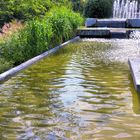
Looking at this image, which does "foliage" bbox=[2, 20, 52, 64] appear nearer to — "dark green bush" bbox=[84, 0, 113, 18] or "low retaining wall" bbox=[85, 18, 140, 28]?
"low retaining wall" bbox=[85, 18, 140, 28]

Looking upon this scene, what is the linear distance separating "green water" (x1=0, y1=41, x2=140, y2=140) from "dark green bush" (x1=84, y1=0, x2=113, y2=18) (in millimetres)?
17715

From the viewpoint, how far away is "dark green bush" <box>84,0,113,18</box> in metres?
27.4

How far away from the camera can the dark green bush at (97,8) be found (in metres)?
27.4

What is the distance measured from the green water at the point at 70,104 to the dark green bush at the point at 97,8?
17.7 meters

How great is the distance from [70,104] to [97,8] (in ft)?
72.0

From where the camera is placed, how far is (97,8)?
27.6m

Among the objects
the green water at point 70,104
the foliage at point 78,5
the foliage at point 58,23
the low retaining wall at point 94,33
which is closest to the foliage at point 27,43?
the green water at point 70,104

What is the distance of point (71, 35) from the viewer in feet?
59.2

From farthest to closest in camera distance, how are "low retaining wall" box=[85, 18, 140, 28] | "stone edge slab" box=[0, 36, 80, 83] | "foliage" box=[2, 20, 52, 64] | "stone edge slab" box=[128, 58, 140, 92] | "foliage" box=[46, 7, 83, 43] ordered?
"low retaining wall" box=[85, 18, 140, 28] → "foliage" box=[46, 7, 83, 43] → "foliage" box=[2, 20, 52, 64] → "stone edge slab" box=[0, 36, 80, 83] → "stone edge slab" box=[128, 58, 140, 92]

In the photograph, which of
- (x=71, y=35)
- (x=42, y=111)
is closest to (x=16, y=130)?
(x=42, y=111)

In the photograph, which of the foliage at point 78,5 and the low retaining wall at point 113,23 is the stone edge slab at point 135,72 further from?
the foliage at point 78,5

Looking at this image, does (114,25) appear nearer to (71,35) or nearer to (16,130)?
(71,35)

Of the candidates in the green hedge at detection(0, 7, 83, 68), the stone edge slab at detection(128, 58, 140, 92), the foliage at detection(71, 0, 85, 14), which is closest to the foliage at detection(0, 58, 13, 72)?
the green hedge at detection(0, 7, 83, 68)

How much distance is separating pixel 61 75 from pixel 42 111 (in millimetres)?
2922
